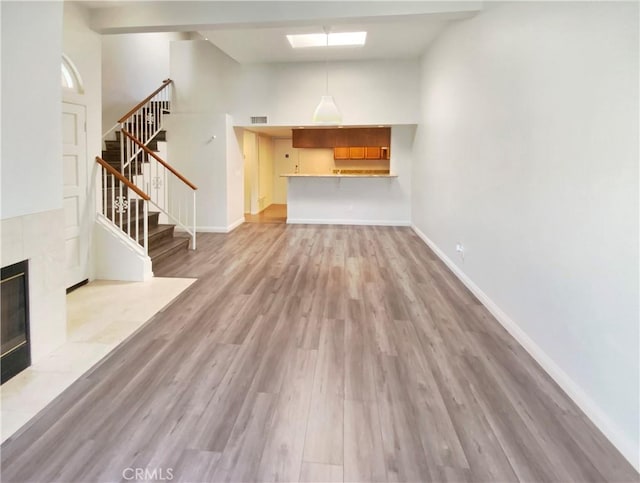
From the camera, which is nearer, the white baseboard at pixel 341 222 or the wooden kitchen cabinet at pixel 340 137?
the white baseboard at pixel 341 222

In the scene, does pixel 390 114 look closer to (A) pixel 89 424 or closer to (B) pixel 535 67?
(B) pixel 535 67

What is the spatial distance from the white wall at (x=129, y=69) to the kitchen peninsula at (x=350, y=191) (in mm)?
3120

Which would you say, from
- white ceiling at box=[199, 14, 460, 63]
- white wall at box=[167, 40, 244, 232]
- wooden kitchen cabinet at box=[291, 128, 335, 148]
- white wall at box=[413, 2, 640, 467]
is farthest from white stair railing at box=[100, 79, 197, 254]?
white wall at box=[413, 2, 640, 467]

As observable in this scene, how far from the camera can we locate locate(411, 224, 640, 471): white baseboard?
1.82 m

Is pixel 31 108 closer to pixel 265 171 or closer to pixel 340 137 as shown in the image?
pixel 340 137

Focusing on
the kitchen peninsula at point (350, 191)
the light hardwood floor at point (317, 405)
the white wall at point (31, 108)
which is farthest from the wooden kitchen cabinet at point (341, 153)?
the white wall at point (31, 108)

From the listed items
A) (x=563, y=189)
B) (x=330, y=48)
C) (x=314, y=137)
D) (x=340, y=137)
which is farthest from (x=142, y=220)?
(x=563, y=189)

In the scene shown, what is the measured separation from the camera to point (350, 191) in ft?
28.7

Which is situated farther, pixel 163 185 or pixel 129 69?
pixel 129 69

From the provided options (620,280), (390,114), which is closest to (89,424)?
(620,280)

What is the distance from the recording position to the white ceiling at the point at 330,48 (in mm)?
5645

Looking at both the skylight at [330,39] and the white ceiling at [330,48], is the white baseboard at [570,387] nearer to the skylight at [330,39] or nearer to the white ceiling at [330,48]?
the white ceiling at [330,48]

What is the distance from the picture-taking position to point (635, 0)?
184cm

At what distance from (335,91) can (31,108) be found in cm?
608
